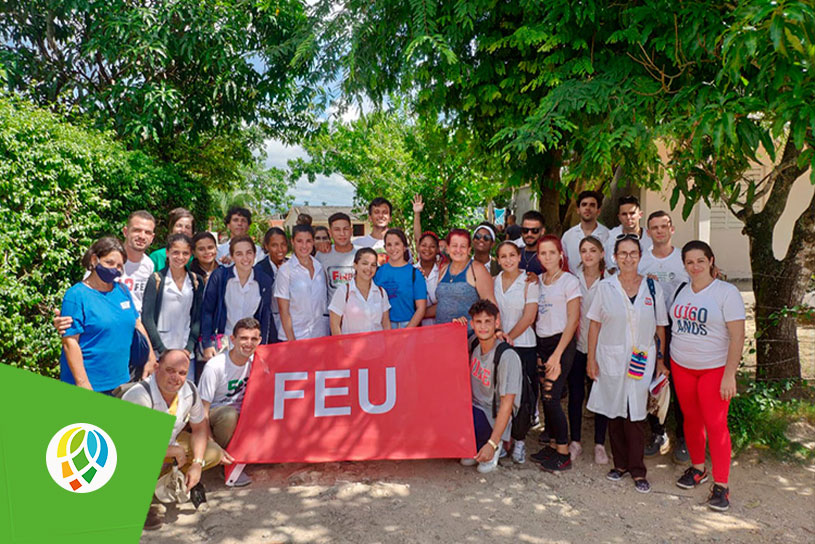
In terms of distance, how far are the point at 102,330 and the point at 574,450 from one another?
12.3 feet

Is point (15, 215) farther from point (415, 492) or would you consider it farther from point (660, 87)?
point (660, 87)

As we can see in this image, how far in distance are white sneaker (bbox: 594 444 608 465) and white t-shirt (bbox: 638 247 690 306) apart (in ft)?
4.25

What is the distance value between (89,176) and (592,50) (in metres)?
5.20

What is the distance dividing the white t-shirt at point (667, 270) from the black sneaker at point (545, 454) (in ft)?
4.87

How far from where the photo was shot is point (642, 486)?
4172 mm

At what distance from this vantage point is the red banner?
14.4 feet

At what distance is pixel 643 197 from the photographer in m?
13.3

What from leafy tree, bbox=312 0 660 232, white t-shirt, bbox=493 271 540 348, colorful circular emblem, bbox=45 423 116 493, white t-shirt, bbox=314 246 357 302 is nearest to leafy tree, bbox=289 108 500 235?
leafy tree, bbox=312 0 660 232

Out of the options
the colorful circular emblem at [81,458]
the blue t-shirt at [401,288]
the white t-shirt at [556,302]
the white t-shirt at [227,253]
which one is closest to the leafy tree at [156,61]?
the white t-shirt at [227,253]

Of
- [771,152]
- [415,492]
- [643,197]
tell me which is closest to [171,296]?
[415,492]

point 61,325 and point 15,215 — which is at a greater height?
point 15,215

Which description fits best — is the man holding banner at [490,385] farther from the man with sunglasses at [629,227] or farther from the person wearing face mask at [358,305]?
the man with sunglasses at [629,227]

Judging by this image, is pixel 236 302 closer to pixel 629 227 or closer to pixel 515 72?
pixel 515 72

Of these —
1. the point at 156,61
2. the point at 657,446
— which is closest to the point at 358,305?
the point at 657,446
